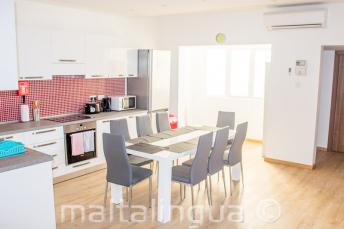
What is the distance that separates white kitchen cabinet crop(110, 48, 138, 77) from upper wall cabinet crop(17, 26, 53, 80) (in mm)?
1277

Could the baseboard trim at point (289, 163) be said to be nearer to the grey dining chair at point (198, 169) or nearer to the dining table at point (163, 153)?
the dining table at point (163, 153)

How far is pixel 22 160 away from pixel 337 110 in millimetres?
6020

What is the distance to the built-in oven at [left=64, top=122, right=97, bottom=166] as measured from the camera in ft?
15.9

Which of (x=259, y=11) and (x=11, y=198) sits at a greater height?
(x=259, y=11)

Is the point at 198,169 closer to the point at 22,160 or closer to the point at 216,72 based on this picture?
the point at 22,160

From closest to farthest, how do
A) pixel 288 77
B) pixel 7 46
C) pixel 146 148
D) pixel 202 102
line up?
pixel 7 46, pixel 146 148, pixel 288 77, pixel 202 102

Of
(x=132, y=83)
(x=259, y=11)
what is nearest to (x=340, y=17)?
(x=259, y=11)

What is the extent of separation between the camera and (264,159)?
19.8 ft

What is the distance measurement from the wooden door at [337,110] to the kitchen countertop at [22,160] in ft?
18.9

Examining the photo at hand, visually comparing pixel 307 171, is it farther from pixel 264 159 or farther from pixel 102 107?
pixel 102 107

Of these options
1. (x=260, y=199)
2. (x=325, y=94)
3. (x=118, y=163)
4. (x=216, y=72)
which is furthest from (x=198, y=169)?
(x=216, y=72)

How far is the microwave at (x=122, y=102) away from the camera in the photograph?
19.6 feet

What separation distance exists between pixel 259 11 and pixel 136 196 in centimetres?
371

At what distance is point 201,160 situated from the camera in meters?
3.81
